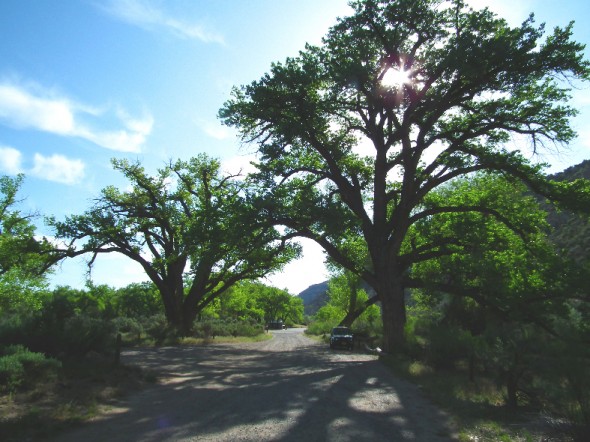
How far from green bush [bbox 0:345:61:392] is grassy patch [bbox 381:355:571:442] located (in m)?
9.26

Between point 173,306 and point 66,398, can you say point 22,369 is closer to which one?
point 66,398

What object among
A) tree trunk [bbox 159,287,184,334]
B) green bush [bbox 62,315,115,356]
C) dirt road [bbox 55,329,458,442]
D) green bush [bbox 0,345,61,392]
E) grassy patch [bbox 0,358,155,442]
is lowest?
dirt road [bbox 55,329,458,442]

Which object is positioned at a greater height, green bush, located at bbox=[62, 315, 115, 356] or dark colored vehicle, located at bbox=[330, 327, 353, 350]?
green bush, located at bbox=[62, 315, 115, 356]

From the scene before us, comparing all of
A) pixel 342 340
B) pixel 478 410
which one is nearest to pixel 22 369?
pixel 478 410

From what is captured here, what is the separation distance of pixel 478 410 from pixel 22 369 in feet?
33.6

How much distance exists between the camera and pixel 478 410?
855 centimetres

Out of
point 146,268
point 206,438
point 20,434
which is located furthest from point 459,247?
point 146,268

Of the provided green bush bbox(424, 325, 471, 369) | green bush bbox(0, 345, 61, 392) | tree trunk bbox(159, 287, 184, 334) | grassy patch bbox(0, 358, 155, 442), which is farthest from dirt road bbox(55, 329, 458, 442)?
tree trunk bbox(159, 287, 184, 334)

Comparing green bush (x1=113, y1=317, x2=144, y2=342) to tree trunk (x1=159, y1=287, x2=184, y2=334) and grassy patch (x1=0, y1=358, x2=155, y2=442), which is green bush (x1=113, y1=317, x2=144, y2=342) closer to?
tree trunk (x1=159, y1=287, x2=184, y2=334)

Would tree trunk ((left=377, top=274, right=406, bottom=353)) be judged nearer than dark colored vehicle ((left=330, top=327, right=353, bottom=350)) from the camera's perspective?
Yes

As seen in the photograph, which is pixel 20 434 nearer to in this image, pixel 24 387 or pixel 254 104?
pixel 24 387

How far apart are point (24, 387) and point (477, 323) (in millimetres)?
28025

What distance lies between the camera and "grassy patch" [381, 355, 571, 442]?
6742mm

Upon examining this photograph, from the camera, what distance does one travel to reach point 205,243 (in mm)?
21828
